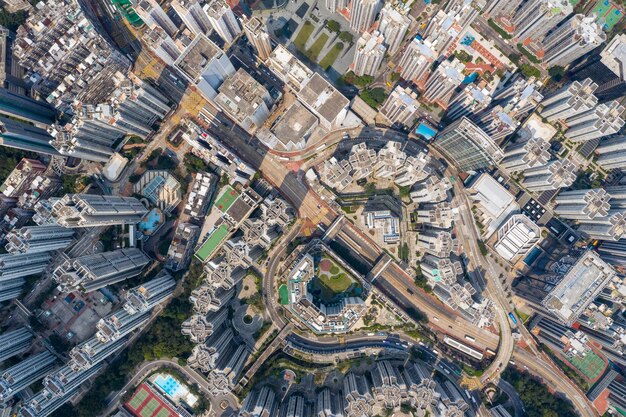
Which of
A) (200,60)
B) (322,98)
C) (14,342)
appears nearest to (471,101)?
(322,98)

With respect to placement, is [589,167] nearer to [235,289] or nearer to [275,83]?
[275,83]

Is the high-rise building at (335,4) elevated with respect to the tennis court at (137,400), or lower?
elevated

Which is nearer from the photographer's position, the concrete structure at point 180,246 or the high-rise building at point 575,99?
Answer: the high-rise building at point 575,99

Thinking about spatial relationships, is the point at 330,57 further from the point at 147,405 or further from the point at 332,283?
the point at 147,405

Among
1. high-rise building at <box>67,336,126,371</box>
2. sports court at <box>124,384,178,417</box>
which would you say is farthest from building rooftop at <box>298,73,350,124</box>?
sports court at <box>124,384,178,417</box>

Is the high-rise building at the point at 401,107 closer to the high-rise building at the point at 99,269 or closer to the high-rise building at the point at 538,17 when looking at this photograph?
the high-rise building at the point at 538,17

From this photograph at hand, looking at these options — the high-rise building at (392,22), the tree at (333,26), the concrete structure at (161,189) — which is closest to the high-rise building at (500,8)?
the high-rise building at (392,22)
